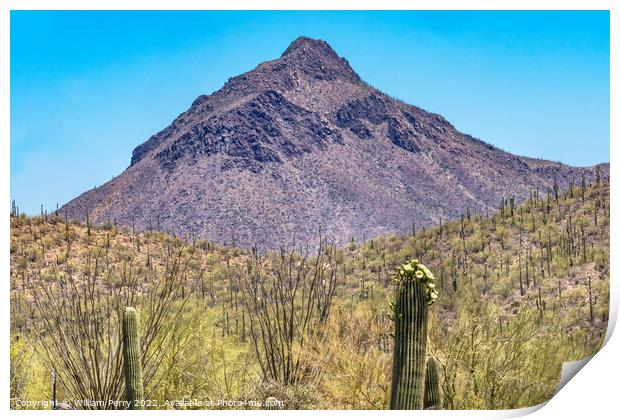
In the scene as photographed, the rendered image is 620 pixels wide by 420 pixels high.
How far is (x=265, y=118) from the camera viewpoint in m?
122

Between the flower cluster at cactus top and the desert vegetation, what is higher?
the flower cluster at cactus top

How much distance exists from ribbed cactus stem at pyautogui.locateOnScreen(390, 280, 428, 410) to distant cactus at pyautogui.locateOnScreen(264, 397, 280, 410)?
3.31 metres

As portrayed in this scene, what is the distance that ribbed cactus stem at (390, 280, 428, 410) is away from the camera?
12609 mm

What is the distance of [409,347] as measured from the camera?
12.7m

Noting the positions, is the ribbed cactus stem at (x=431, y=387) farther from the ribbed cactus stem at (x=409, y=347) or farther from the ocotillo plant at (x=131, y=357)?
the ocotillo plant at (x=131, y=357)

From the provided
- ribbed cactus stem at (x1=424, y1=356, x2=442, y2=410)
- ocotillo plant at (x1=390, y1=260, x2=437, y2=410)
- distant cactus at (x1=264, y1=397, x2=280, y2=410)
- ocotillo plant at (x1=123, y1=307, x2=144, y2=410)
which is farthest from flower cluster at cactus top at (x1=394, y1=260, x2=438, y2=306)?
ocotillo plant at (x1=123, y1=307, x2=144, y2=410)

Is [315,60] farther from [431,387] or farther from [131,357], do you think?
[431,387]

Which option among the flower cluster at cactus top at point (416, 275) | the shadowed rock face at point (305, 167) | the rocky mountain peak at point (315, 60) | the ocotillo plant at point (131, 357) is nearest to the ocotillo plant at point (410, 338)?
the flower cluster at cactus top at point (416, 275)

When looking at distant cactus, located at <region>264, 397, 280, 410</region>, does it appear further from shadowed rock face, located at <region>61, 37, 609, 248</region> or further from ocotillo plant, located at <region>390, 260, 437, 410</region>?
shadowed rock face, located at <region>61, 37, 609, 248</region>

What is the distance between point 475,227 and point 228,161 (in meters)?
63.2

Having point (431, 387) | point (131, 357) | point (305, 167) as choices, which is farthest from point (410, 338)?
point (305, 167)

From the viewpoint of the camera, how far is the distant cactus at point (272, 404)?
15543mm

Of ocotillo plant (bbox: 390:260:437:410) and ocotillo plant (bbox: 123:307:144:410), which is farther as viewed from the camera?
ocotillo plant (bbox: 123:307:144:410)

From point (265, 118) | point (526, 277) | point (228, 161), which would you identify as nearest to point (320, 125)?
point (265, 118)
